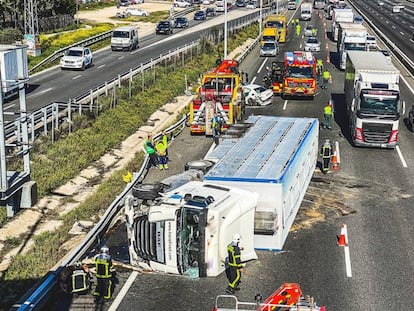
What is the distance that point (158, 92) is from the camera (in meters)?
44.3

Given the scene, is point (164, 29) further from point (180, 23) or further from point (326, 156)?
point (326, 156)

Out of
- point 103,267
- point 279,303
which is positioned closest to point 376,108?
point 279,303

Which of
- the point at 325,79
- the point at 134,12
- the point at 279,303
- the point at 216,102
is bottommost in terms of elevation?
the point at 279,303

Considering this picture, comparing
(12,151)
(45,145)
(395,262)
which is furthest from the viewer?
(45,145)

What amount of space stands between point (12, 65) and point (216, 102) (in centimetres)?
1802

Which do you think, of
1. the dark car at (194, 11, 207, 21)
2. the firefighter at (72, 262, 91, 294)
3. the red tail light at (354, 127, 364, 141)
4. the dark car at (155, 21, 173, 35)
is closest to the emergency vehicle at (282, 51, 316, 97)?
the red tail light at (354, 127, 364, 141)

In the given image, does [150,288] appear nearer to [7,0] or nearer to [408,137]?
[408,137]

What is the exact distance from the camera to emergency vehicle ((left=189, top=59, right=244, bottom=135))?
32.8 meters

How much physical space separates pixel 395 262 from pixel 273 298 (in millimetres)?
4951

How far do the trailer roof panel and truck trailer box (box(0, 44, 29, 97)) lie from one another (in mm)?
6093

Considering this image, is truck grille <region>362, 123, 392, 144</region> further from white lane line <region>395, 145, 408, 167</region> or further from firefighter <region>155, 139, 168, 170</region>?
firefighter <region>155, 139, 168, 170</region>

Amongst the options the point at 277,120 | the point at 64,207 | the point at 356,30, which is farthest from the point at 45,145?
the point at 356,30

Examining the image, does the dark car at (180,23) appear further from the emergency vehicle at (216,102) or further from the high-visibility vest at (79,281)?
the high-visibility vest at (79,281)

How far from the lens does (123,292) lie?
54.4ft
